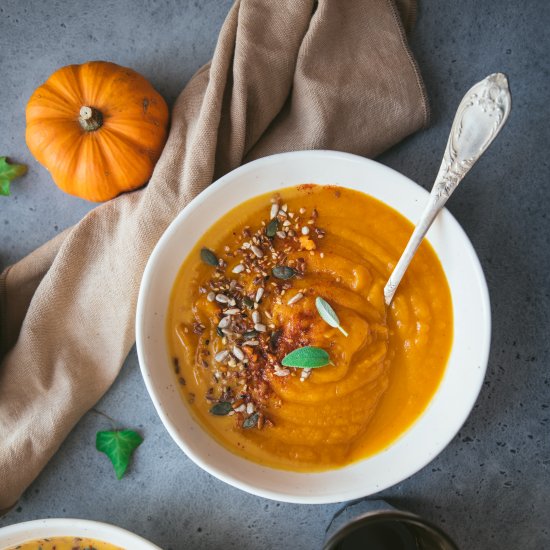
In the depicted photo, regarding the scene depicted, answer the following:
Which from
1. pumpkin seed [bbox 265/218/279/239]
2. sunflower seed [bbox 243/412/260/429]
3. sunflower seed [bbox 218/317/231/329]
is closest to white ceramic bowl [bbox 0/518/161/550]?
sunflower seed [bbox 243/412/260/429]

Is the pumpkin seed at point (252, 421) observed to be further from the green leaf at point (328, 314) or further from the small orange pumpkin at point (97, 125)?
the small orange pumpkin at point (97, 125)

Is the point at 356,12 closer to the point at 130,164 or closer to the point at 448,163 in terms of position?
the point at 448,163

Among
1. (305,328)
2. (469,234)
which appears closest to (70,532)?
(305,328)

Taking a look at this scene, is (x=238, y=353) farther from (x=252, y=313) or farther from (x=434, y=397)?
(x=434, y=397)

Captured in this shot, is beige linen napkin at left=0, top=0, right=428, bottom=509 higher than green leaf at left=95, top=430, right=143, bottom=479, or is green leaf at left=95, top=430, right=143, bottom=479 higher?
beige linen napkin at left=0, top=0, right=428, bottom=509

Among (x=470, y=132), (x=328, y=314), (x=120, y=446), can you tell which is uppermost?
(x=470, y=132)

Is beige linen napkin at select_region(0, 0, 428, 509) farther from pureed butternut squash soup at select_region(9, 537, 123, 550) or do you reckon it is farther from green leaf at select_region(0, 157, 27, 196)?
green leaf at select_region(0, 157, 27, 196)

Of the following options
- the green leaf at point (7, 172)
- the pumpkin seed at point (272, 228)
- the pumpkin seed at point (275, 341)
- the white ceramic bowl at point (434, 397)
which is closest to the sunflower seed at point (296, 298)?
the pumpkin seed at point (275, 341)
